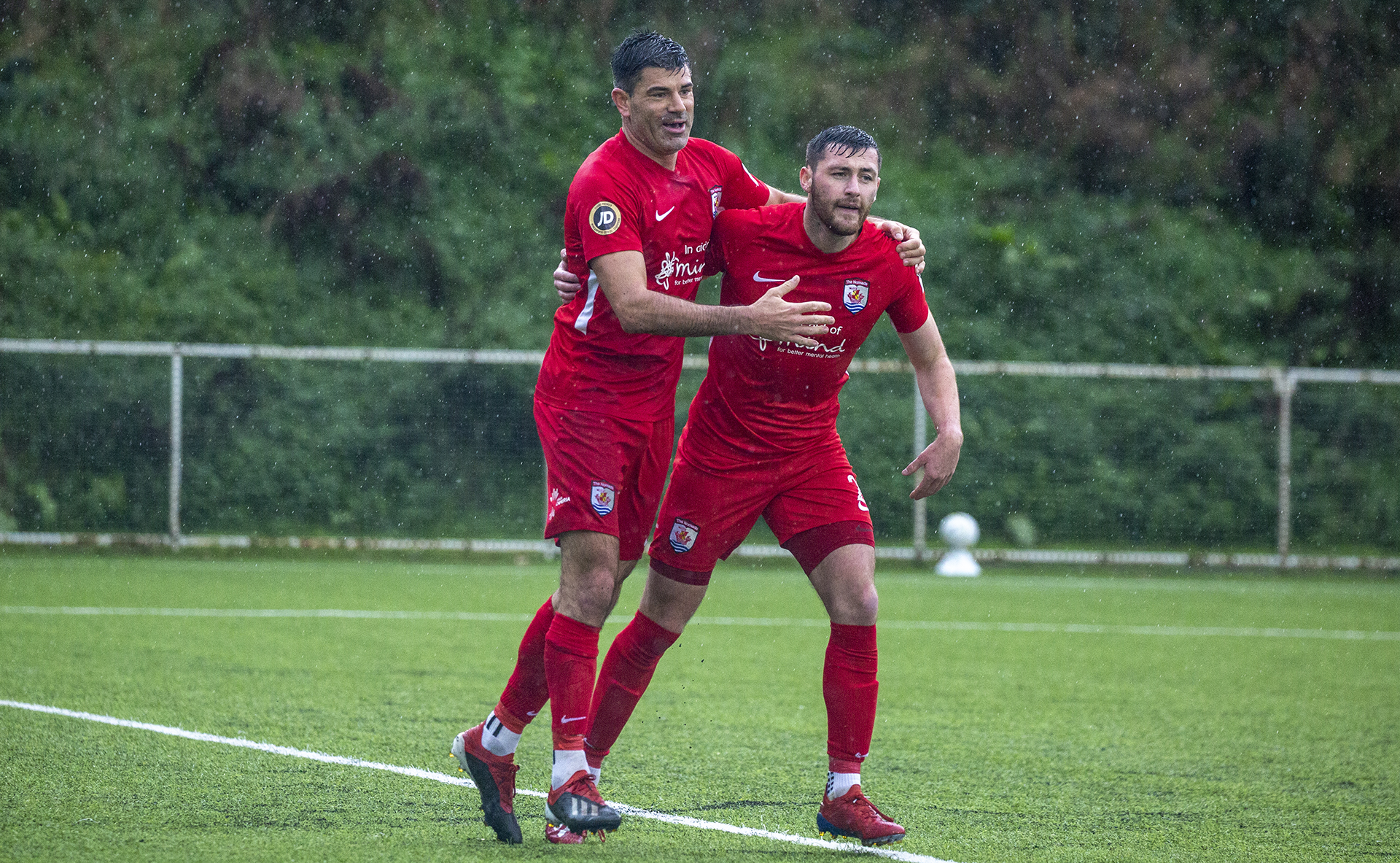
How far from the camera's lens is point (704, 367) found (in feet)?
48.6

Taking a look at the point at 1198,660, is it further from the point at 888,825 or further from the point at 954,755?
the point at 888,825

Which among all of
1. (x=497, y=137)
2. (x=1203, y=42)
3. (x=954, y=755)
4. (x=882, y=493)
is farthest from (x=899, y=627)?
(x=1203, y=42)

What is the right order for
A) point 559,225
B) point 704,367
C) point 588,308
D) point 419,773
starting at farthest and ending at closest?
point 559,225, point 704,367, point 419,773, point 588,308

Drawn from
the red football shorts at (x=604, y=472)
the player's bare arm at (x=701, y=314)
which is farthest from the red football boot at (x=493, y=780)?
the player's bare arm at (x=701, y=314)

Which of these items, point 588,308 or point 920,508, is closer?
point 588,308

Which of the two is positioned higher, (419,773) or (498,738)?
(498,738)

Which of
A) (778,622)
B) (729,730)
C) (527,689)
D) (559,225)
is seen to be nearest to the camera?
(527,689)

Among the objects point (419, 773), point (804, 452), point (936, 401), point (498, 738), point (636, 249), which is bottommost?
point (419, 773)

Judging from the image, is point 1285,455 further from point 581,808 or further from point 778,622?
point 581,808

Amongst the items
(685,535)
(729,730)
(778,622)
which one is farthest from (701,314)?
(778,622)

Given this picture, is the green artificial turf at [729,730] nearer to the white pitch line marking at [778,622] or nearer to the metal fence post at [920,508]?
the white pitch line marking at [778,622]

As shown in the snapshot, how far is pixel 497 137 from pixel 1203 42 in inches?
382

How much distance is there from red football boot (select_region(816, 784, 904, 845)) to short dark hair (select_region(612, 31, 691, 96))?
7.03 ft

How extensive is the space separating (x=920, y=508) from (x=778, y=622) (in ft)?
15.4
